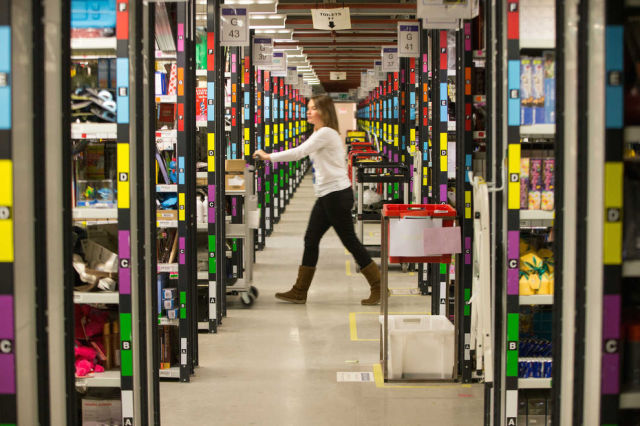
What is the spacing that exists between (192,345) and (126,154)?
240 cm

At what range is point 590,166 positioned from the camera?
2217mm

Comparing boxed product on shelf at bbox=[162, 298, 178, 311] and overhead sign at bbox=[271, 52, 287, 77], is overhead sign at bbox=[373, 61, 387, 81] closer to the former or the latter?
overhead sign at bbox=[271, 52, 287, 77]

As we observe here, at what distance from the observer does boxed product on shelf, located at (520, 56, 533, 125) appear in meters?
3.67

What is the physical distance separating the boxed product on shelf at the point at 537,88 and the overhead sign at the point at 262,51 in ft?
21.8

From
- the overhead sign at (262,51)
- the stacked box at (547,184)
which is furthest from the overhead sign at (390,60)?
the stacked box at (547,184)

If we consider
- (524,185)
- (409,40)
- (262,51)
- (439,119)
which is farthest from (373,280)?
Answer: (524,185)

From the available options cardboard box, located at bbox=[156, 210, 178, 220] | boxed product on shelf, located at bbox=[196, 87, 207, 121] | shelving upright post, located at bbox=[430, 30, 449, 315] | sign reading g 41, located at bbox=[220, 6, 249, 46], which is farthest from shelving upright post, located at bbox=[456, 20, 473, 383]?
sign reading g 41, located at bbox=[220, 6, 249, 46]

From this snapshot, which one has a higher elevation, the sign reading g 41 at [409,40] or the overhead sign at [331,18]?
the overhead sign at [331,18]

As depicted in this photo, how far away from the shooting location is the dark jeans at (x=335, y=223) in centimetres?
742

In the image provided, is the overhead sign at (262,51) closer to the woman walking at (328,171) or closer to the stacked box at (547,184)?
the woman walking at (328,171)

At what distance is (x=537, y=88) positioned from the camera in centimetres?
369

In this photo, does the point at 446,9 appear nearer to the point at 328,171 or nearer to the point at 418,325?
the point at 418,325

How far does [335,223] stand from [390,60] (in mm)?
7175

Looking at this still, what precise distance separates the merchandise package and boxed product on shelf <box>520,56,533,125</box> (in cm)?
25
